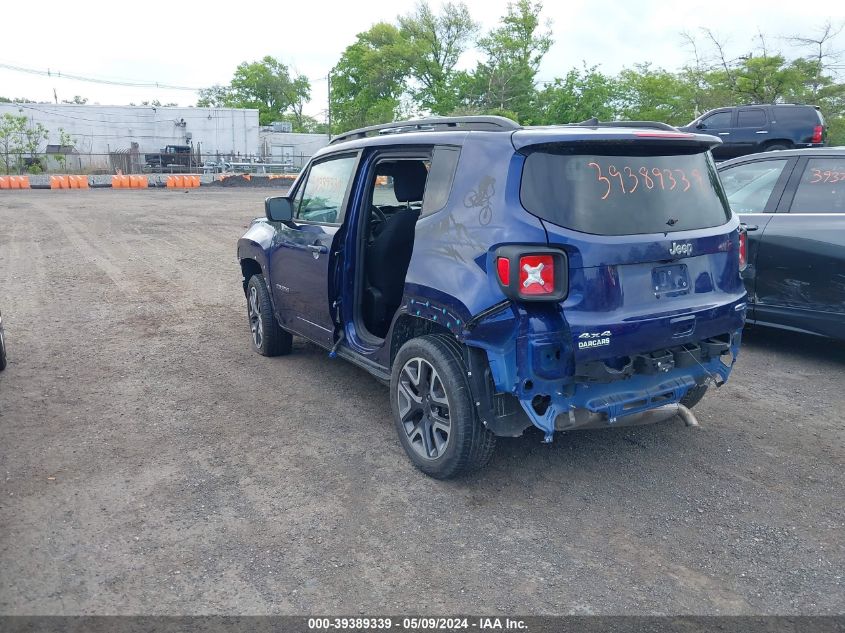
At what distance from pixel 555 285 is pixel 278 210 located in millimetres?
2840

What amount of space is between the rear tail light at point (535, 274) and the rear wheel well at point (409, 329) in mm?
685

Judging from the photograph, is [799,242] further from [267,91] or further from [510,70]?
[267,91]

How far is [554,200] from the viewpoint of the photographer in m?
3.38

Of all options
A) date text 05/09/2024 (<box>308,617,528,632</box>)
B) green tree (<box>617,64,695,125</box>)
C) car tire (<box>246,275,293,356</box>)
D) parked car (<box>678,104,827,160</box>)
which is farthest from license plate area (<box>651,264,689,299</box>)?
green tree (<box>617,64,695,125</box>)

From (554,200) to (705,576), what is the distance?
184 centimetres

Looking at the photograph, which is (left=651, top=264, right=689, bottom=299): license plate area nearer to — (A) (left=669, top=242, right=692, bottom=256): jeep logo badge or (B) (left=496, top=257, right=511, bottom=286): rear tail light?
(A) (left=669, top=242, right=692, bottom=256): jeep logo badge

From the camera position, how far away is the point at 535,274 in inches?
128

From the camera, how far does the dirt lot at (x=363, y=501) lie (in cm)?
291

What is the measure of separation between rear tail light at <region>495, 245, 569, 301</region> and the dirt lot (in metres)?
1.15

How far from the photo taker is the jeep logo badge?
140 inches

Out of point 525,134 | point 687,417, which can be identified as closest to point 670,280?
point 525,134

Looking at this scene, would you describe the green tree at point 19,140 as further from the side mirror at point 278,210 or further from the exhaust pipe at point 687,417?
the exhaust pipe at point 687,417

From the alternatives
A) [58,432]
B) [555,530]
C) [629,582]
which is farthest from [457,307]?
[58,432]

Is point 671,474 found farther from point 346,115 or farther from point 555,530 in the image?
point 346,115
